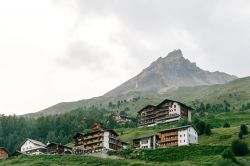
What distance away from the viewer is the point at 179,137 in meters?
153

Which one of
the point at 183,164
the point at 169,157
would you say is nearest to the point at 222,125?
the point at 169,157

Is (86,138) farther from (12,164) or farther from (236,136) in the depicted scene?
(236,136)

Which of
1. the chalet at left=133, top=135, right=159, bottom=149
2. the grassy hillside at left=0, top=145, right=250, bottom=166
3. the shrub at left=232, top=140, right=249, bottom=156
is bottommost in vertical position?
the grassy hillside at left=0, top=145, right=250, bottom=166

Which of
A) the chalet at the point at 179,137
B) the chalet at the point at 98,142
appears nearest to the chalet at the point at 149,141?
the chalet at the point at 179,137

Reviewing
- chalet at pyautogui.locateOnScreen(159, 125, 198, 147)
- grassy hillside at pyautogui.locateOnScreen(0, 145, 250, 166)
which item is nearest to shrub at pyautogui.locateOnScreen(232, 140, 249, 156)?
grassy hillside at pyautogui.locateOnScreen(0, 145, 250, 166)

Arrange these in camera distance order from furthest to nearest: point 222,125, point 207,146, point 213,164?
point 222,125 < point 207,146 < point 213,164

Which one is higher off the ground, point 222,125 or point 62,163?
point 222,125

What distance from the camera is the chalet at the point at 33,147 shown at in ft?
570

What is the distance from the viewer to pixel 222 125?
191250 mm

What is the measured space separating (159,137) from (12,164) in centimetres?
4748

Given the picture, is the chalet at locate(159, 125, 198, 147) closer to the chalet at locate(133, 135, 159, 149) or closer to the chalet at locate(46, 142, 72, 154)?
the chalet at locate(133, 135, 159, 149)

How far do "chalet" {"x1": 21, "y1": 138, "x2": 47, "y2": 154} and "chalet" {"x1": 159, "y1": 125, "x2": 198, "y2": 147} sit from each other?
144 ft

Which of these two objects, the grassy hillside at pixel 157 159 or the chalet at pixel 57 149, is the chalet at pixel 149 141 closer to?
the grassy hillside at pixel 157 159

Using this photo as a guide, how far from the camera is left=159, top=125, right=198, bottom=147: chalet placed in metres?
150
